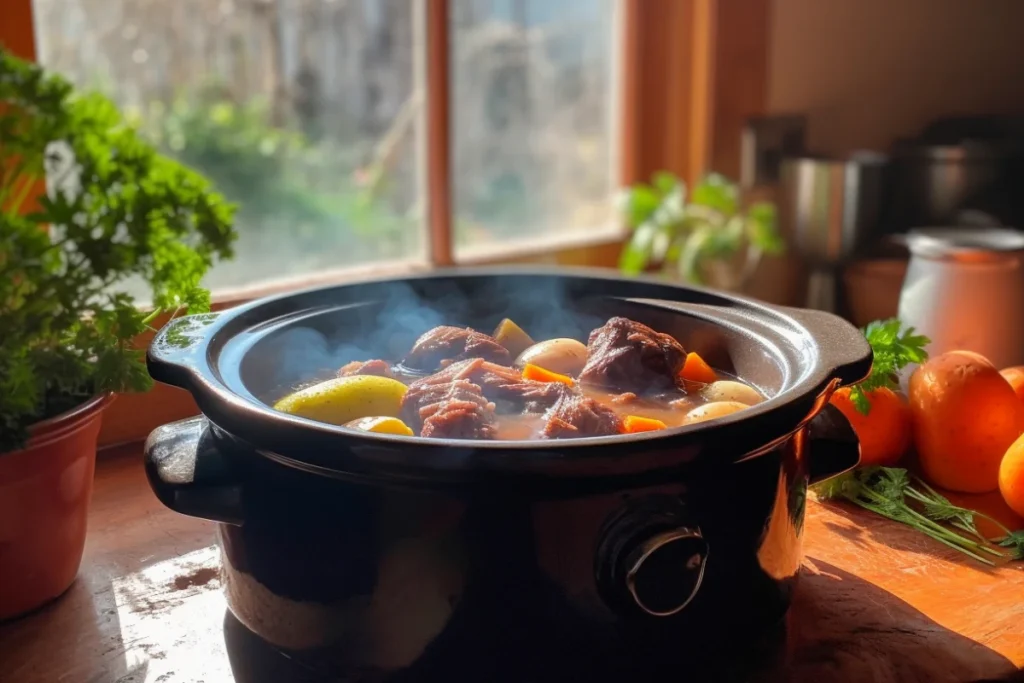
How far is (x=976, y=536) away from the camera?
1104mm

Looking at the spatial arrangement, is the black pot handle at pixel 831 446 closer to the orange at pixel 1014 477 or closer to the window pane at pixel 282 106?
the orange at pixel 1014 477

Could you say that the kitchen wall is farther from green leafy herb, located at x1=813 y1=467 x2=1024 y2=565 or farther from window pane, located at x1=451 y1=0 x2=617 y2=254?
green leafy herb, located at x1=813 y1=467 x2=1024 y2=565

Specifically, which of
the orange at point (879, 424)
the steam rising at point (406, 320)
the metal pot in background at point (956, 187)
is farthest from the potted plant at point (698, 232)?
the orange at point (879, 424)

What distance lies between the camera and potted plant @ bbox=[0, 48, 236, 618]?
2.70 feet

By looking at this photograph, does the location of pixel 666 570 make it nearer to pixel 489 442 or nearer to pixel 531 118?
pixel 489 442

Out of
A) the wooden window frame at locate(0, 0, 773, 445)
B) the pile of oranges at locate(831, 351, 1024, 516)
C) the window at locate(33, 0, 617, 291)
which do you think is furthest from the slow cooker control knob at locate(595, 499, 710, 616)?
the wooden window frame at locate(0, 0, 773, 445)

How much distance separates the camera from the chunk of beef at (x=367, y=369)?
116cm

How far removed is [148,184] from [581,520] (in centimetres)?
47

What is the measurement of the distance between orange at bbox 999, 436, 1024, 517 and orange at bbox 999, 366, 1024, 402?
0.58 ft

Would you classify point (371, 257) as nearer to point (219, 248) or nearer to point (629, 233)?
point (629, 233)

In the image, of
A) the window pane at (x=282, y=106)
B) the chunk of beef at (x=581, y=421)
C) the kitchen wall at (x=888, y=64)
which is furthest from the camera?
the kitchen wall at (x=888, y=64)

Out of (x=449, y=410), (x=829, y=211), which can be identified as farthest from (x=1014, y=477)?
(x=829, y=211)

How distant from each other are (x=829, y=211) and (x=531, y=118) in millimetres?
711

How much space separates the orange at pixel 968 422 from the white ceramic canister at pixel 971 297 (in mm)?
430
